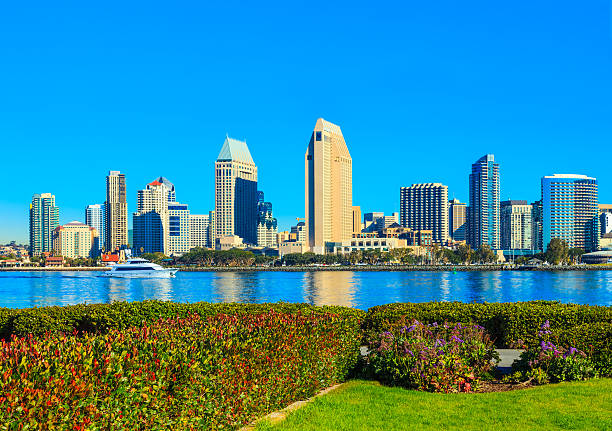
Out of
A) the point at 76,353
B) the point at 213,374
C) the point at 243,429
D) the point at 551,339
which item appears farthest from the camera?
the point at 551,339

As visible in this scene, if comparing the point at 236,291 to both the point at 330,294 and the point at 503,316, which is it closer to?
the point at 330,294

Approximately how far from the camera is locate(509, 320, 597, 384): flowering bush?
531 inches

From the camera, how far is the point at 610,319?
56.9 ft

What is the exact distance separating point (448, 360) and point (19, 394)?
8901mm

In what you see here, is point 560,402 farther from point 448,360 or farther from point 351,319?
point 351,319

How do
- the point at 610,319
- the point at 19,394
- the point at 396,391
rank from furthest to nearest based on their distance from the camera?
the point at 610,319 < the point at 396,391 < the point at 19,394

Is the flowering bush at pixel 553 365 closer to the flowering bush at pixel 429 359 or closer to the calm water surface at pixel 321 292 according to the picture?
the flowering bush at pixel 429 359

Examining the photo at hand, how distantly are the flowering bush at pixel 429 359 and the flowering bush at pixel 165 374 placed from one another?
56.3 inches

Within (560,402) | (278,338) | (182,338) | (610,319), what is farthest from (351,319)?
(610,319)

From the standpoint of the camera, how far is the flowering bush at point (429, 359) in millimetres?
12992

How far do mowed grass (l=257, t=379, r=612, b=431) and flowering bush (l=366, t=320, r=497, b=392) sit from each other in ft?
1.47

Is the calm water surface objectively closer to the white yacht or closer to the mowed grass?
the white yacht

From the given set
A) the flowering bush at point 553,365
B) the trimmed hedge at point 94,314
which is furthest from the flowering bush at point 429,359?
the trimmed hedge at point 94,314

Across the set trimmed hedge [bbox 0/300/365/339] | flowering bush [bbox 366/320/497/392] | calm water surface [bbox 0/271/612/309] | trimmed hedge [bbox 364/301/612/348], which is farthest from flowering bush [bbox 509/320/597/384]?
calm water surface [bbox 0/271/612/309]
